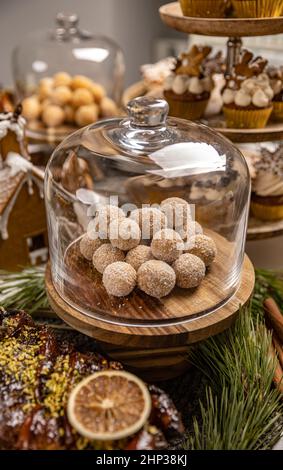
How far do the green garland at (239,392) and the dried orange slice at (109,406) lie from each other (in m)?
0.19

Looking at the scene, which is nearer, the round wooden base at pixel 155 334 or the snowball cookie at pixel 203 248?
the round wooden base at pixel 155 334

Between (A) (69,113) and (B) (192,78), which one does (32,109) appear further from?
(B) (192,78)

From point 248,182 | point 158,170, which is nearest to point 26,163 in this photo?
point 158,170

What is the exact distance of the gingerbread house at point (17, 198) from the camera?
1.67 metres

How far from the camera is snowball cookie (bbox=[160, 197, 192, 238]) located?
53.1 inches

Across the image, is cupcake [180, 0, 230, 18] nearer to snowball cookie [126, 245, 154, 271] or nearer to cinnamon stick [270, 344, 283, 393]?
snowball cookie [126, 245, 154, 271]

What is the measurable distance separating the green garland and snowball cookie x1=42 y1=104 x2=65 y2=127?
1396 mm

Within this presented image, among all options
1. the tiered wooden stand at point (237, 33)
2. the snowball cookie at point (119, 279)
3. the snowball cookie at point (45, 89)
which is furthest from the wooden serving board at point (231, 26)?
the snowball cookie at point (45, 89)

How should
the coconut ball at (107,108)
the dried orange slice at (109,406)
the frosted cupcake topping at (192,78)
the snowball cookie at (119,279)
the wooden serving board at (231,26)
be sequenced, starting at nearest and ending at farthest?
the dried orange slice at (109,406) < the snowball cookie at (119,279) < the wooden serving board at (231,26) < the frosted cupcake topping at (192,78) < the coconut ball at (107,108)

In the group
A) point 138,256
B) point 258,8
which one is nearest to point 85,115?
point 258,8

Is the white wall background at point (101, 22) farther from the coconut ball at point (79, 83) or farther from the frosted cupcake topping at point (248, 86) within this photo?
the frosted cupcake topping at point (248, 86)

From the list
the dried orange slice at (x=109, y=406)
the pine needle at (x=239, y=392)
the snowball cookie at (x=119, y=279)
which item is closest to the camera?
the dried orange slice at (x=109, y=406)

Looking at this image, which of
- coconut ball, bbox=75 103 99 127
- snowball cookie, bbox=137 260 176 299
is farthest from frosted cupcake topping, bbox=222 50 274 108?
coconut ball, bbox=75 103 99 127

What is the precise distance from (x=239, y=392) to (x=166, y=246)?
34cm
